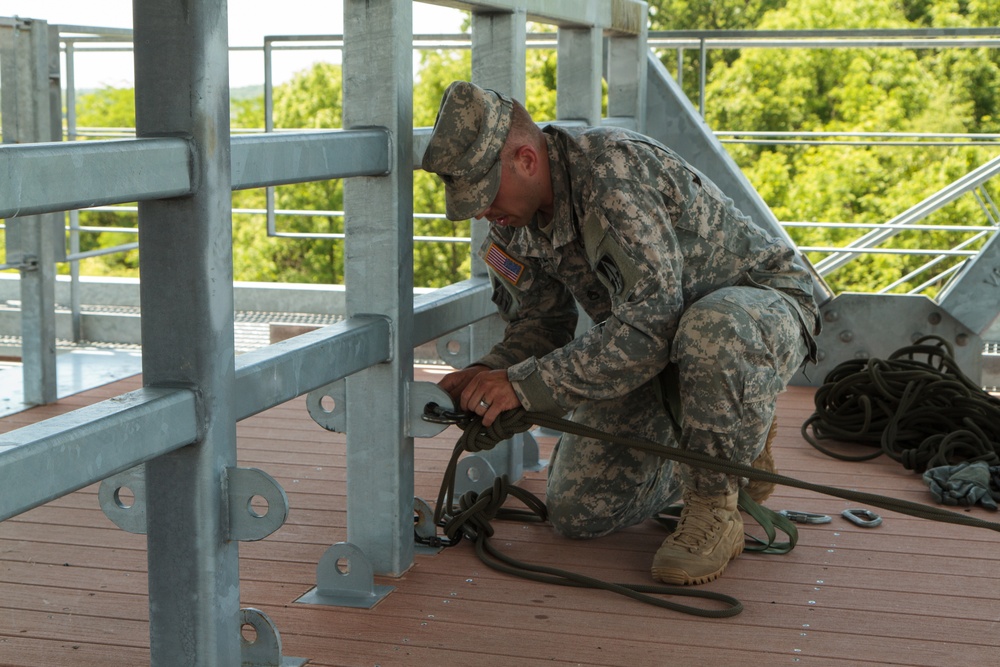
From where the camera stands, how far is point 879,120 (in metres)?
26.7

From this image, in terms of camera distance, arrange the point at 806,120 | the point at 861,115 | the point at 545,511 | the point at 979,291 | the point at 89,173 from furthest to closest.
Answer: the point at 806,120 < the point at 861,115 < the point at 979,291 < the point at 545,511 < the point at 89,173

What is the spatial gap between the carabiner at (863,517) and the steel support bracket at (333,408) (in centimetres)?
111

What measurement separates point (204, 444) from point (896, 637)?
3.69ft

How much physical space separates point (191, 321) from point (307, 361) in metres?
0.32

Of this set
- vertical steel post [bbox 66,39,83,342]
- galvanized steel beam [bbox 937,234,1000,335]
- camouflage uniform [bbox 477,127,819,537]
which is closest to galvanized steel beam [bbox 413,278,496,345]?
camouflage uniform [bbox 477,127,819,537]

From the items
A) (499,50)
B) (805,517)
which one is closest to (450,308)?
(499,50)

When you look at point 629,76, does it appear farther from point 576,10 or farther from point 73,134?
point 73,134

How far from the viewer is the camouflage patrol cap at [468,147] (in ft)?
6.66

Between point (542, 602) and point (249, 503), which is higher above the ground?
point (249, 503)

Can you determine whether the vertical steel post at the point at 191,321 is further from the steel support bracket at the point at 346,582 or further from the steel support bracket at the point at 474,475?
the steel support bracket at the point at 474,475

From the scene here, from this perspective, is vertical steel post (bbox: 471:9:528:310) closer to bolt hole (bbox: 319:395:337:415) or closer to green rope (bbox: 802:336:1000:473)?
bolt hole (bbox: 319:395:337:415)

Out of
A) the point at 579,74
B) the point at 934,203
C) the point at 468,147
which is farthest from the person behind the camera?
the point at 934,203

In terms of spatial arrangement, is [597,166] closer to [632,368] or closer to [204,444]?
[632,368]

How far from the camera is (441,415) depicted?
2.11 metres
